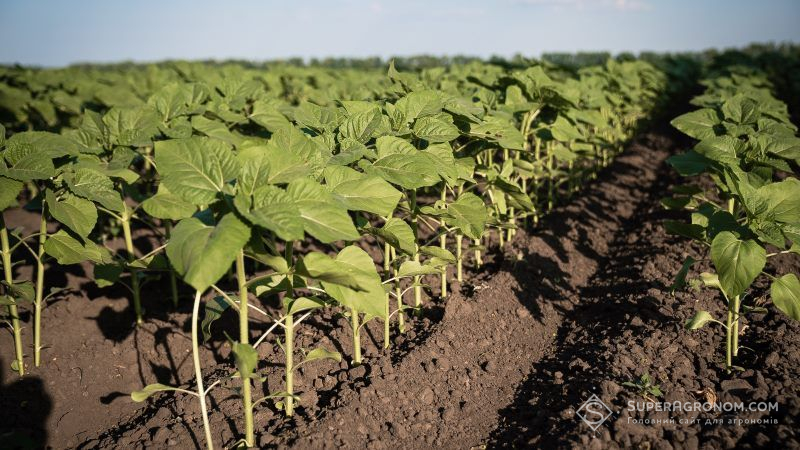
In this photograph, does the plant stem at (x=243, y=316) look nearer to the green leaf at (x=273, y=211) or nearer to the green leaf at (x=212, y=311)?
the green leaf at (x=273, y=211)

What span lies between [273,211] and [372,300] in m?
0.59

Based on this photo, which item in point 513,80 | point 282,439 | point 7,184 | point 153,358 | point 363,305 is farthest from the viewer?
point 513,80

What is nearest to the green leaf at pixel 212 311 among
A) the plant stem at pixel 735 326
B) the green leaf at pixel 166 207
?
the green leaf at pixel 166 207

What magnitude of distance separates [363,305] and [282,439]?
0.89m

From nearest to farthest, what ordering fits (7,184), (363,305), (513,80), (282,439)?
(363,305) < (282,439) < (7,184) < (513,80)

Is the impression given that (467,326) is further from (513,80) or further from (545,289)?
(513,80)

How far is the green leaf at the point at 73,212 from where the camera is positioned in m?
3.07

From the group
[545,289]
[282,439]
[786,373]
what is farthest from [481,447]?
[545,289]

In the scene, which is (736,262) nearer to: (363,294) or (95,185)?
(363,294)

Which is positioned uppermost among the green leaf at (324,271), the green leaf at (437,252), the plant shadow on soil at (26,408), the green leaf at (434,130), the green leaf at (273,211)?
the green leaf at (434,130)

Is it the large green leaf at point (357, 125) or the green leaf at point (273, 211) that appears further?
the large green leaf at point (357, 125)

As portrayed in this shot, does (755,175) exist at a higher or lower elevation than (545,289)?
higher

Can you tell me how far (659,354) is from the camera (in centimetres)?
338

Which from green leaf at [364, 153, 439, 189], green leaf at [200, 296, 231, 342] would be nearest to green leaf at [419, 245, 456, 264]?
green leaf at [364, 153, 439, 189]
